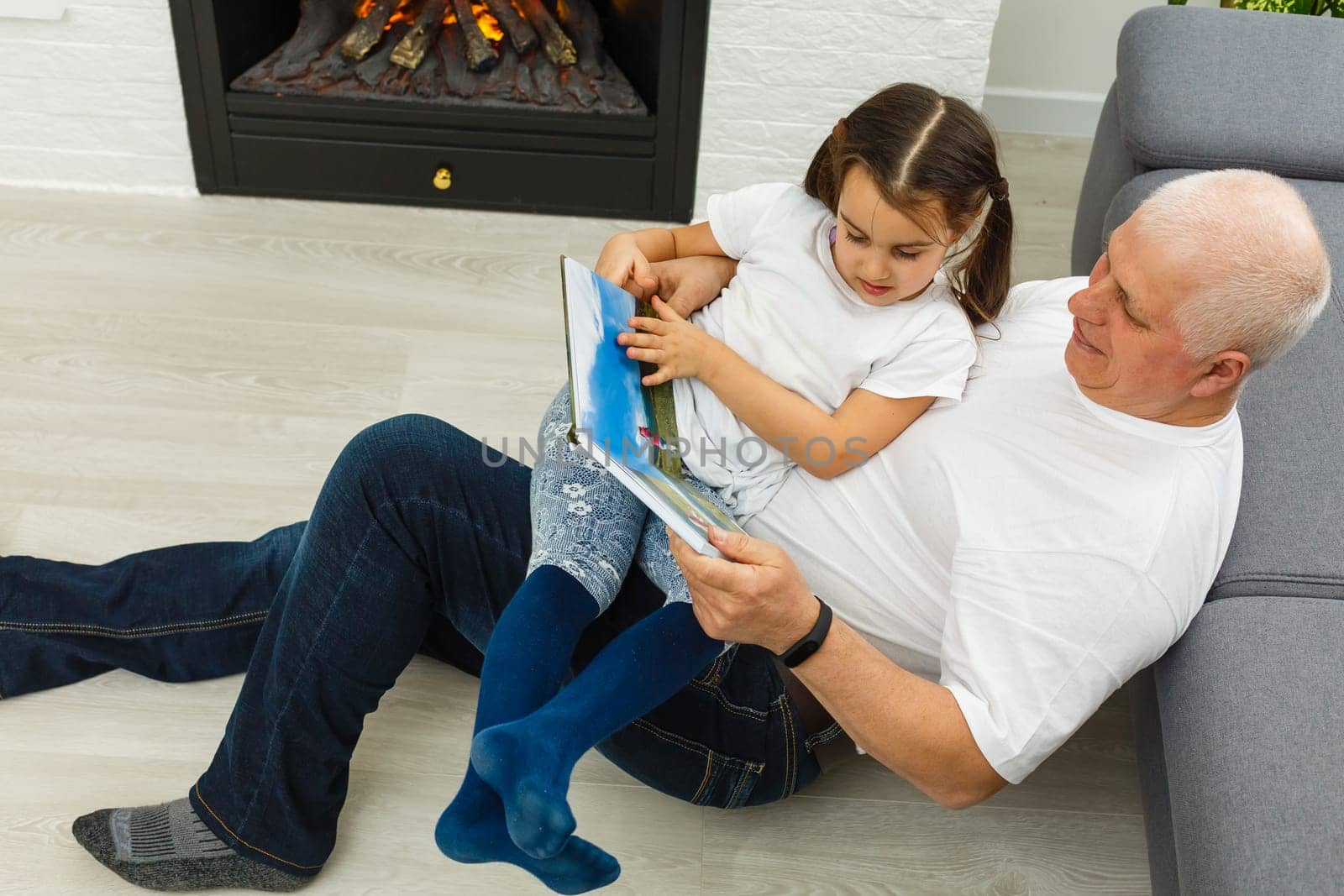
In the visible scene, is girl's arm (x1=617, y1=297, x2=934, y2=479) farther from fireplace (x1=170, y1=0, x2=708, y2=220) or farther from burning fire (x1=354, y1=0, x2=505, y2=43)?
burning fire (x1=354, y1=0, x2=505, y2=43)

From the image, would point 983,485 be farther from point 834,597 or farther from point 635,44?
point 635,44

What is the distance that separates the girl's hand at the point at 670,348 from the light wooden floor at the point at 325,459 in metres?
0.57

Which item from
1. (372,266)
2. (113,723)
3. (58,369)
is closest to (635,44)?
(372,266)

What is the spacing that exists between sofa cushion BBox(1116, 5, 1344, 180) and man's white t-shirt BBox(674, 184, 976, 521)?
0.67 meters

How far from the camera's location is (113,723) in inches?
62.7

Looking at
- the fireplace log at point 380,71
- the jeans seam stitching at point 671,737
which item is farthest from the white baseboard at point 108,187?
the jeans seam stitching at point 671,737

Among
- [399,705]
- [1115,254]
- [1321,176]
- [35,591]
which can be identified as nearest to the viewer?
[1115,254]

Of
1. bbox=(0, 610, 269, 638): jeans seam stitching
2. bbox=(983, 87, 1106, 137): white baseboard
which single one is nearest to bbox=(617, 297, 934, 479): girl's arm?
bbox=(0, 610, 269, 638): jeans seam stitching

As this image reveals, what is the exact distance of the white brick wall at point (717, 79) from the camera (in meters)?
2.36

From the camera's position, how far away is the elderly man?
112 centimetres

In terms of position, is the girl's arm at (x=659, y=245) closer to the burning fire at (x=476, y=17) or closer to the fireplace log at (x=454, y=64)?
the fireplace log at (x=454, y=64)

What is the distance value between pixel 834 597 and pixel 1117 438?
33cm

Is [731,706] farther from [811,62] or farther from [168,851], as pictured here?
[811,62]

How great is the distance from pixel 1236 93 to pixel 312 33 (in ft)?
5.75
